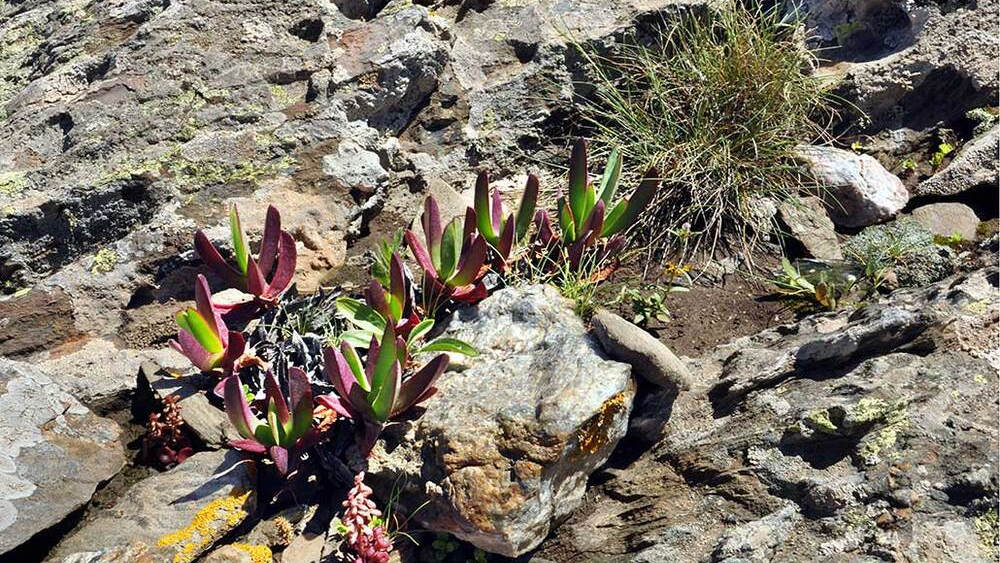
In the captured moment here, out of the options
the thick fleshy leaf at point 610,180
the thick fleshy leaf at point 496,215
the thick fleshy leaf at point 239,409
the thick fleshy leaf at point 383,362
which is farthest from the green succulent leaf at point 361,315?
the thick fleshy leaf at point 610,180

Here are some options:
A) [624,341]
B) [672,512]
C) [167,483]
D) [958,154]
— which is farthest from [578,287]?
[958,154]

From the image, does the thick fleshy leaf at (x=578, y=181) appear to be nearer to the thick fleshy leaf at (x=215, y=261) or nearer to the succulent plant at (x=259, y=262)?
the succulent plant at (x=259, y=262)

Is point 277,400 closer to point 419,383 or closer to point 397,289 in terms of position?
point 419,383

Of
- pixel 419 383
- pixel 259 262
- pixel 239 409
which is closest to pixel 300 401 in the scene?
pixel 239 409

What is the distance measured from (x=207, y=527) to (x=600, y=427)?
1612 mm

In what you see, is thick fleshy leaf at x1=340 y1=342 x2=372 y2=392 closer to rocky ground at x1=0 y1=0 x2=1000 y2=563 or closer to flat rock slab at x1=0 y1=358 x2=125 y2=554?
rocky ground at x1=0 y1=0 x2=1000 y2=563

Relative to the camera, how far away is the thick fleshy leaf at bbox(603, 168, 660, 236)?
443 cm

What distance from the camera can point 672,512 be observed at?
3.38 metres

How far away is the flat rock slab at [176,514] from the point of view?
3.36m

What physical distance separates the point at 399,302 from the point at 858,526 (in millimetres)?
2096

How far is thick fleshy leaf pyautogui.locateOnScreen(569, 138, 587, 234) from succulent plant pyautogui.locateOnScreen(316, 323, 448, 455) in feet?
4.10

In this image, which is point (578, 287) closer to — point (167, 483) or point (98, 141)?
point (167, 483)

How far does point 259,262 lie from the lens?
415 cm

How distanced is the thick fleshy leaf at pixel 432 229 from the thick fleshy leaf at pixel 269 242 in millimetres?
685
